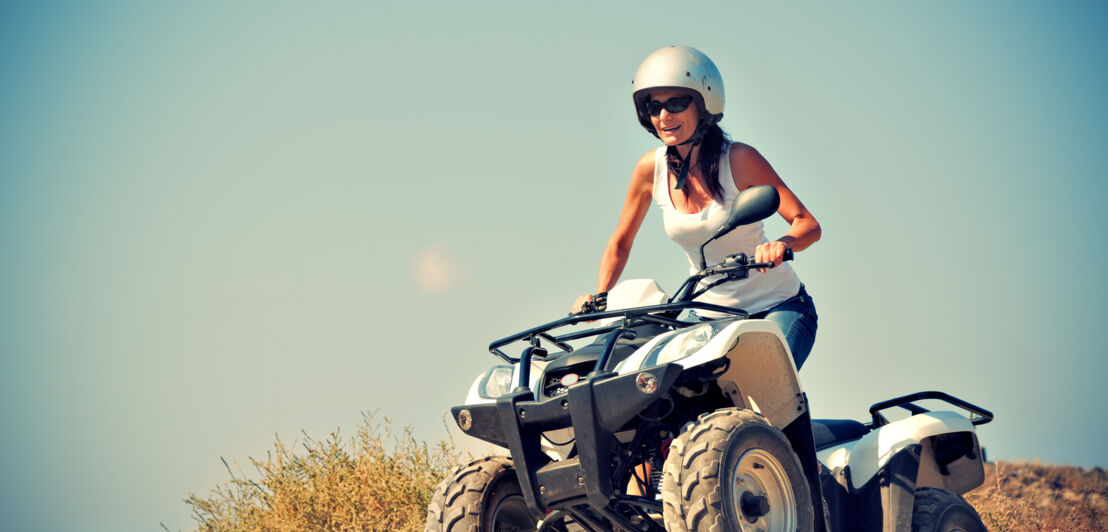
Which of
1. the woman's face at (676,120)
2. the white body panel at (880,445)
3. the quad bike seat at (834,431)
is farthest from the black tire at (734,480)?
the woman's face at (676,120)

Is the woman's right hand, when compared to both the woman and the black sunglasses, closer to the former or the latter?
the woman

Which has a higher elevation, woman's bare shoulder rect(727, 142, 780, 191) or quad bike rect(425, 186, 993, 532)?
woman's bare shoulder rect(727, 142, 780, 191)

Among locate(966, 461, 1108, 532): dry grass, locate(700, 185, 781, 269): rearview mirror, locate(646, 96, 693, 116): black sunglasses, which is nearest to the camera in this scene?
locate(700, 185, 781, 269): rearview mirror

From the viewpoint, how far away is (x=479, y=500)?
425cm

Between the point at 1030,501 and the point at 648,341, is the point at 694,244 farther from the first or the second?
the point at 1030,501

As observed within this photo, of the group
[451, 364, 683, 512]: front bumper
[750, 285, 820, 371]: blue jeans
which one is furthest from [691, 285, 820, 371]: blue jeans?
[451, 364, 683, 512]: front bumper

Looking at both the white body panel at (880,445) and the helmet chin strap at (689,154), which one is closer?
the white body panel at (880,445)

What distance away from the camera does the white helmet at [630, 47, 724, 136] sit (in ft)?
16.9

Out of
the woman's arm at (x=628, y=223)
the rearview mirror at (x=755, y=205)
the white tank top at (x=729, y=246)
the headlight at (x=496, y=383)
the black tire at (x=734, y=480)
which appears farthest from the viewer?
the woman's arm at (x=628, y=223)

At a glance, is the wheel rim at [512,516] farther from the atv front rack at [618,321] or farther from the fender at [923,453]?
the fender at [923,453]

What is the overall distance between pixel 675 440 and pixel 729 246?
1738 millimetres

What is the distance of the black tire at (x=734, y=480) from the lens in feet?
11.7

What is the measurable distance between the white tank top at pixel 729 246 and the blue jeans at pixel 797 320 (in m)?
0.05

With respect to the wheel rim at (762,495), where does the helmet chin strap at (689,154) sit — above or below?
above
